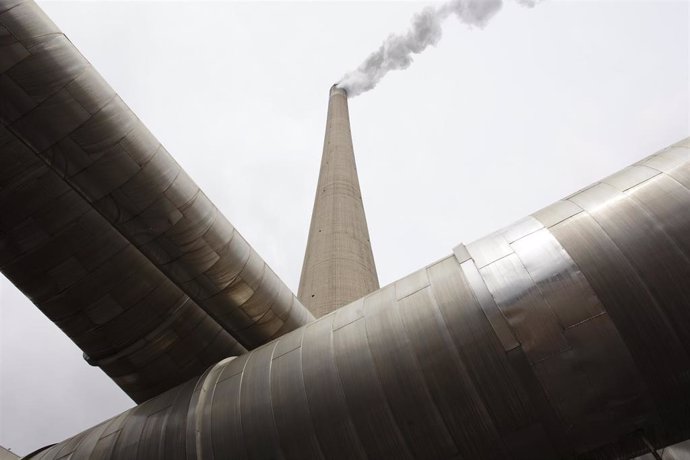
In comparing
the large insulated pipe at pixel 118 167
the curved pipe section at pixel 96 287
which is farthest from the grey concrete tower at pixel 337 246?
the large insulated pipe at pixel 118 167

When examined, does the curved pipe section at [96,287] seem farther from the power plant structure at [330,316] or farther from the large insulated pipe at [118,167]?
the large insulated pipe at [118,167]

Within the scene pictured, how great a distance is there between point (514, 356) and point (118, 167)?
803 cm

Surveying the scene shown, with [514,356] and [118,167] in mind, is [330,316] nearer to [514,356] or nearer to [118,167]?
[514,356]

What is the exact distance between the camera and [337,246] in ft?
77.7

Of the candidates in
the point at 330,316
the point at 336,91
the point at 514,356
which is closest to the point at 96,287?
the point at 330,316

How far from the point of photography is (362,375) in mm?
6809

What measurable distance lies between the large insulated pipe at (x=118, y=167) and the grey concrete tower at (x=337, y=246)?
10.8 m

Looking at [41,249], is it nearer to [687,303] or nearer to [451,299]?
[451,299]

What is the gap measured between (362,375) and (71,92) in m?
7.41

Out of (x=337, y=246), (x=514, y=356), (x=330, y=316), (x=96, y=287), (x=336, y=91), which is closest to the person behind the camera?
(x=514, y=356)

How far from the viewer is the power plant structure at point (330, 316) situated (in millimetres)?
5438

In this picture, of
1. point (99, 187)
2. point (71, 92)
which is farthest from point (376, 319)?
point (71, 92)

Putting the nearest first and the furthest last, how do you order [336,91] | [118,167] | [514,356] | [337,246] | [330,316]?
[514,356], [118,167], [330,316], [337,246], [336,91]

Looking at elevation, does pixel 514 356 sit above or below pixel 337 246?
above
